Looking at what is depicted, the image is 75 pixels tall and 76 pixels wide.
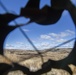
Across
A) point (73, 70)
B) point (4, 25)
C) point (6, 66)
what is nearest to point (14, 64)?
point (6, 66)

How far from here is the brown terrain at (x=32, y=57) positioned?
1.35 metres

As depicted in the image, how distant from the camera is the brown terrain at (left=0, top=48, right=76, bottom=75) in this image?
4.42ft

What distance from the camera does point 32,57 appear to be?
1.38 metres

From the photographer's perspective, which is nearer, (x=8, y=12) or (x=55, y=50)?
(x=8, y=12)

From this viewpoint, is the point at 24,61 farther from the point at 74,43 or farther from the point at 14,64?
the point at 74,43

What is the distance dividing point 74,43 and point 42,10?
0.23 meters

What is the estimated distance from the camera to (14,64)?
132 cm

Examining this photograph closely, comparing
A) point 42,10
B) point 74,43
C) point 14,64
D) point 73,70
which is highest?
point 42,10

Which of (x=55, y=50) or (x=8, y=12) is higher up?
(x=8, y=12)

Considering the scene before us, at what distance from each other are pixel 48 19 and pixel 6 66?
11.3 inches

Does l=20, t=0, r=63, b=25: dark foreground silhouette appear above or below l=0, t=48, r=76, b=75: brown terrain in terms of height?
above

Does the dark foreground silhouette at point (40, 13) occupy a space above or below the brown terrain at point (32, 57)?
above

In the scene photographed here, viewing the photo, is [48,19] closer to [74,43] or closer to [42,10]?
[42,10]

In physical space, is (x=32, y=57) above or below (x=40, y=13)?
below
